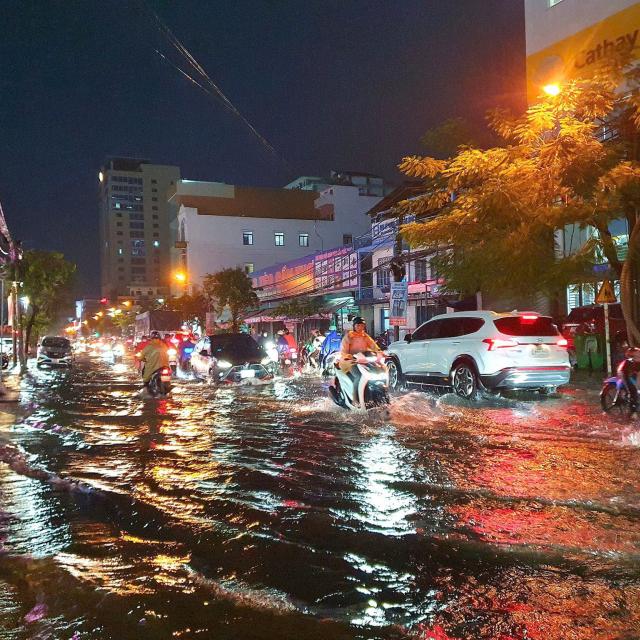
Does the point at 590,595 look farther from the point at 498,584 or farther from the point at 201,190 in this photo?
the point at 201,190

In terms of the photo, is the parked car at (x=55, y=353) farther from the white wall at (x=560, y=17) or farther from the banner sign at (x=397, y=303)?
the white wall at (x=560, y=17)

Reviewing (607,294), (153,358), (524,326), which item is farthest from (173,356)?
(607,294)

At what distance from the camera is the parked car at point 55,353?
33312mm

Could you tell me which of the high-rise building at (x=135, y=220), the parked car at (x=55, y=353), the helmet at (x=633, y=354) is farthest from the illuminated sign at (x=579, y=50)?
the high-rise building at (x=135, y=220)

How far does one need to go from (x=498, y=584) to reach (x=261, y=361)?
15.2m

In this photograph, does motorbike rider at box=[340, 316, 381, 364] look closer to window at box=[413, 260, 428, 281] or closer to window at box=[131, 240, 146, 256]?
window at box=[413, 260, 428, 281]

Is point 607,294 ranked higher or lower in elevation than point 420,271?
lower

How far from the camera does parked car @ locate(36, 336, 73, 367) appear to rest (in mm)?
33312

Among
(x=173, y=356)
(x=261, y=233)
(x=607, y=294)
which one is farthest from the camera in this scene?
(x=261, y=233)

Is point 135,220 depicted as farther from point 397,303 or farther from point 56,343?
point 397,303

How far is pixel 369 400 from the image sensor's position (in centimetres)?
1154

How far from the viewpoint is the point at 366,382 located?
37.4 ft

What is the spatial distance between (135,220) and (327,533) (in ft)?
549

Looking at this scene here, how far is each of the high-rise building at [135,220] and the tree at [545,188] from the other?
15028 centimetres
